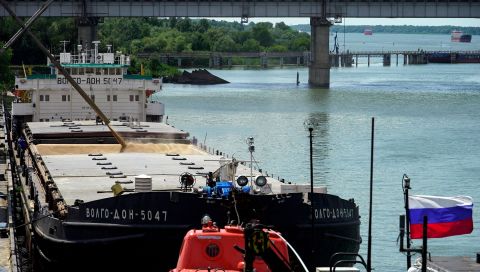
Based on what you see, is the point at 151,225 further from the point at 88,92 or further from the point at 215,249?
the point at 88,92

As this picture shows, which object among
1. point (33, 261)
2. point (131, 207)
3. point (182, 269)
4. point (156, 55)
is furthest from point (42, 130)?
point (156, 55)

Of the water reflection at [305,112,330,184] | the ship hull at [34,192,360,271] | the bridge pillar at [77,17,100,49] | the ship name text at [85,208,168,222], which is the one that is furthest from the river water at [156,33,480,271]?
the bridge pillar at [77,17,100,49]

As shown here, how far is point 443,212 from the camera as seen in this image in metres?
26.2

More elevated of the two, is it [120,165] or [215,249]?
[215,249]

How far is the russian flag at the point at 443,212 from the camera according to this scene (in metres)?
26.1

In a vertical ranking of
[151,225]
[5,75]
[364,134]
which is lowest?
[364,134]

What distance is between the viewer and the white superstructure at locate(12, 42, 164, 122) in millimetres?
63406

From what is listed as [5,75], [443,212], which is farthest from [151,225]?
[5,75]

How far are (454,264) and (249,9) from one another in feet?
366

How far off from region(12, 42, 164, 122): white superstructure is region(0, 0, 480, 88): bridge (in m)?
70.3

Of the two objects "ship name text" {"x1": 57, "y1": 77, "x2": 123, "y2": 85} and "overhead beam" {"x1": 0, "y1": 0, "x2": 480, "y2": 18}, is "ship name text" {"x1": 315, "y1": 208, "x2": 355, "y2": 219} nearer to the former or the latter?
"ship name text" {"x1": 57, "y1": 77, "x2": 123, "y2": 85}

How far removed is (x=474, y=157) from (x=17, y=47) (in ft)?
245

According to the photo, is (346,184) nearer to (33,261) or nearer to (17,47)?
(33,261)

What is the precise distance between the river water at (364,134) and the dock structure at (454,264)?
37.9ft
